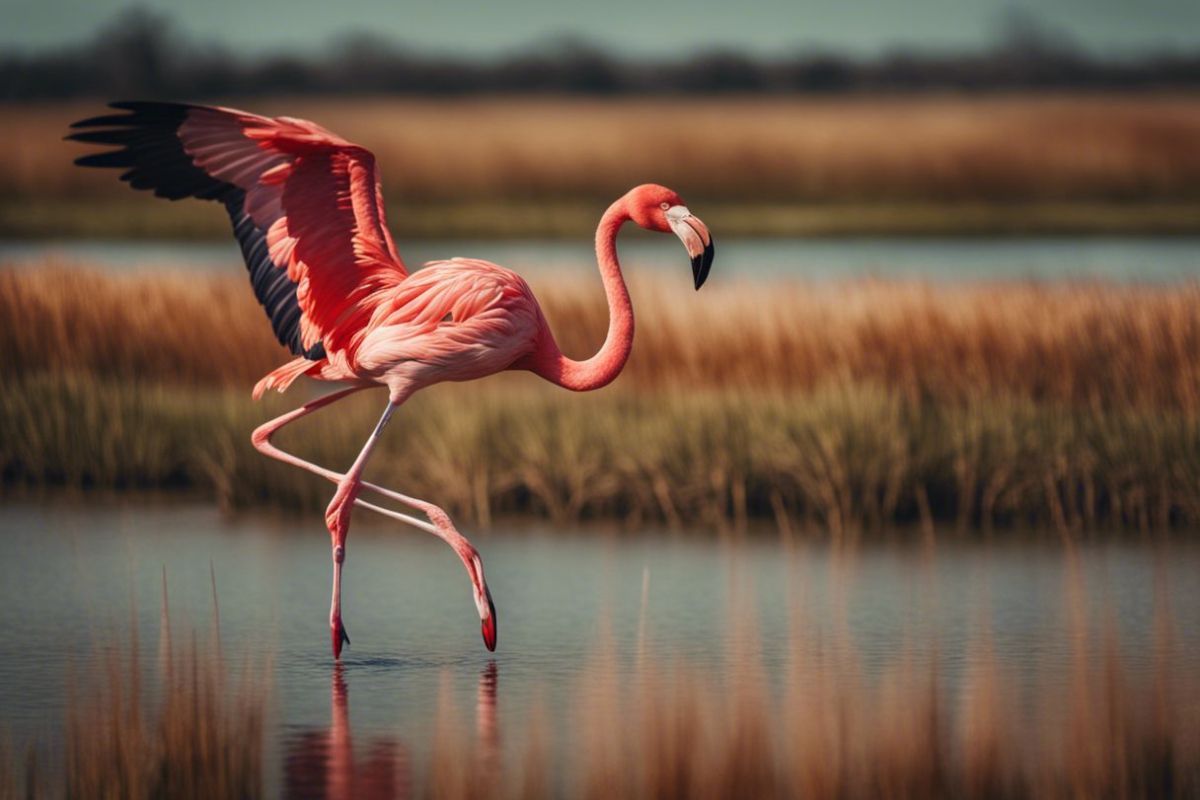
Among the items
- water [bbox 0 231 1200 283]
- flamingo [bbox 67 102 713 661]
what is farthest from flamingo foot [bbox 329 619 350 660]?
water [bbox 0 231 1200 283]

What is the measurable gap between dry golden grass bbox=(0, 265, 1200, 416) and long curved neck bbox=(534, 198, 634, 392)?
13.8 ft

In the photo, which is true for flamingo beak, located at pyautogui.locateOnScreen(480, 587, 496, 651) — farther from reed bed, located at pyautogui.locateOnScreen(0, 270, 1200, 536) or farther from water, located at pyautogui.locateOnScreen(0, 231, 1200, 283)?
water, located at pyautogui.locateOnScreen(0, 231, 1200, 283)

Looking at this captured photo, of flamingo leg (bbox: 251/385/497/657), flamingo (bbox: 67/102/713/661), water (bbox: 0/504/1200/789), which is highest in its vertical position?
flamingo (bbox: 67/102/713/661)

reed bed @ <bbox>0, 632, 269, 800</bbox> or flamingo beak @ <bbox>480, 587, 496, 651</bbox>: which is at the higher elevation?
flamingo beak @ <bbox>480, 587, 496, 651</bbox>

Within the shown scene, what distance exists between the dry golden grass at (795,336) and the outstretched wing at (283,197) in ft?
15.4

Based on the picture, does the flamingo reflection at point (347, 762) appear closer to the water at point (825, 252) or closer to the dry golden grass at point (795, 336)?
the dry golden grass at point (795, 336)

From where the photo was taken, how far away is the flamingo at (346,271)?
28.2 feet

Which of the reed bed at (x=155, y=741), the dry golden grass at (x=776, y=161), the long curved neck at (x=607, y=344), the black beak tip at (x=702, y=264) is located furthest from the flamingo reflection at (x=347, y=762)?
the dry golden grass at (x=776, y=161)

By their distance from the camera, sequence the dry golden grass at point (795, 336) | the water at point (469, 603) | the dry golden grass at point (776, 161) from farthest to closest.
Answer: the dry golden grass at point (776, 161)
the dry golden grass at point (795, 336)
the water at point (469, 603)

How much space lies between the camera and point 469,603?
9.81 metres

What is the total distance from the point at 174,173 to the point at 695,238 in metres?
2.11

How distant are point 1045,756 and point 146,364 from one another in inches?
362

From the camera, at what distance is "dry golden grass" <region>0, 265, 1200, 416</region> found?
44.3ft

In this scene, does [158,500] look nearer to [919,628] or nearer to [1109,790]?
[919,628]
